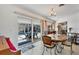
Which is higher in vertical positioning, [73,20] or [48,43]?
[73,20]

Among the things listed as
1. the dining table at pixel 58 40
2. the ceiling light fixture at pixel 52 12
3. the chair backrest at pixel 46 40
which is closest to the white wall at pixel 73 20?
the ceiling light fixture at pixel 52 12

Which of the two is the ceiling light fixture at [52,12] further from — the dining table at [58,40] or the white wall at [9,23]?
the white wall at [9,23]

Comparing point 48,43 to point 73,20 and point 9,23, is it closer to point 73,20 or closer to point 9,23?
point 73,20

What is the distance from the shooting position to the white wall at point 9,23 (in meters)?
2.51

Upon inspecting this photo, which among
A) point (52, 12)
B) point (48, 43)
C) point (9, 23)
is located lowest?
point (48, 43)

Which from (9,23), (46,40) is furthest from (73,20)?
(9,23)

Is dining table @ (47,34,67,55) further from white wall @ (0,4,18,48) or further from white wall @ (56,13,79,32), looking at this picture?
white wall @ (0,4,18,48)

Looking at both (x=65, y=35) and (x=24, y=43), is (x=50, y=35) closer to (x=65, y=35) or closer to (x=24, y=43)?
(x=65, y=35)

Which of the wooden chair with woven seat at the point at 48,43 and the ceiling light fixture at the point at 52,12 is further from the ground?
the ceiling light fixture at the point at 52,12

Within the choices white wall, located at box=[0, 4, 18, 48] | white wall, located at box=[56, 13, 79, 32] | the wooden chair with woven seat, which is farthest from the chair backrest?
white wall, located at box=[0, 4, 18, 48]

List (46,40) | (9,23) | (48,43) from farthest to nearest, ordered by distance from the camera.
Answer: (48,43), (46,40), (9,23)

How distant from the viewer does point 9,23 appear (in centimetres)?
268

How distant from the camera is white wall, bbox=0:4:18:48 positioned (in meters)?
2.51
